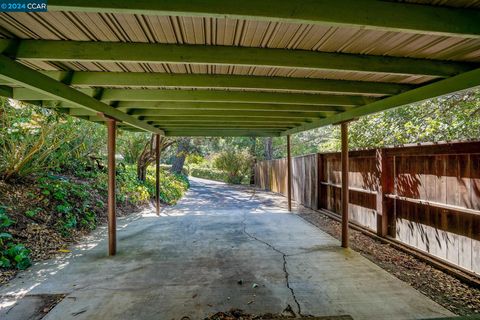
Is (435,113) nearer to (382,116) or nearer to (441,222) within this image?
(382,116)

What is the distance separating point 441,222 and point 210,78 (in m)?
3.70

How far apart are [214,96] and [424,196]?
350 centimetres

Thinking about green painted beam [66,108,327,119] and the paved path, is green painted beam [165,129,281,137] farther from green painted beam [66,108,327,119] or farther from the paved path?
the paved path

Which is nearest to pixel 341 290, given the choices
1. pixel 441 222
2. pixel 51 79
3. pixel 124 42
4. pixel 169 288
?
pixel 441 222

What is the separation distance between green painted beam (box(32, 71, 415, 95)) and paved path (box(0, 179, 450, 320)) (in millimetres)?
2443

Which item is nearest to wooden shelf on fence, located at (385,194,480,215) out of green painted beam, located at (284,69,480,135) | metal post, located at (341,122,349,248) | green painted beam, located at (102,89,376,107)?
metal post, located at (341,122,349,248)

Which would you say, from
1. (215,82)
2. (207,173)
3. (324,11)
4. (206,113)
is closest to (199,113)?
(206,113)

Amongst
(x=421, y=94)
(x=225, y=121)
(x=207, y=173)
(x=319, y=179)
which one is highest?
(x=225, y=121)

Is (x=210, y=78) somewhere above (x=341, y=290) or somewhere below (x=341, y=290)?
above

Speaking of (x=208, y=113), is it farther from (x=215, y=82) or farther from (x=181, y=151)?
(x=181, y=151)

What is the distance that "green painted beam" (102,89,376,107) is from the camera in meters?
3.61

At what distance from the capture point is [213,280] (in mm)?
3250

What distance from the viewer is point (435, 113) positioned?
6004mm

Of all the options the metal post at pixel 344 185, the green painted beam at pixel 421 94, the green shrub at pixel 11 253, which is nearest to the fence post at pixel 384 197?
the metal post at pixel 344 185
